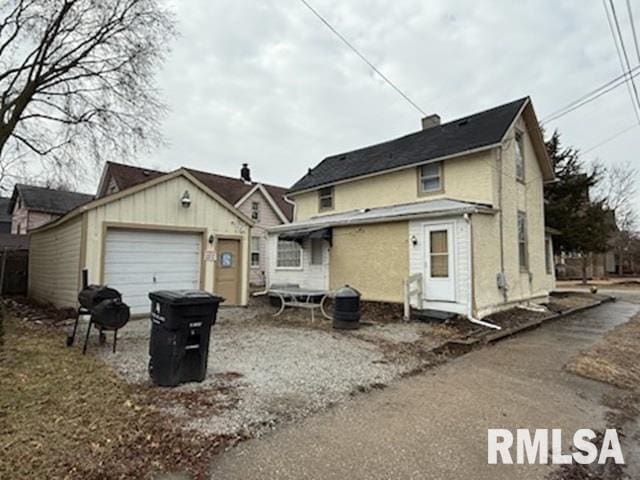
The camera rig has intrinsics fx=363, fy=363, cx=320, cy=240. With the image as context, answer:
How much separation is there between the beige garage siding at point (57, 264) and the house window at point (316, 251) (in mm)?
7324

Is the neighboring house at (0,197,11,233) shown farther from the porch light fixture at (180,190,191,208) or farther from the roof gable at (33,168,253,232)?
the porch light fixture at (180,190,191,208)

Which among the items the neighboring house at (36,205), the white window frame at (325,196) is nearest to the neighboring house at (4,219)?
the neighboring house at (36,205)

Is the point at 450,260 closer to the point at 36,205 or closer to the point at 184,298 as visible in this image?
the point at 184,298

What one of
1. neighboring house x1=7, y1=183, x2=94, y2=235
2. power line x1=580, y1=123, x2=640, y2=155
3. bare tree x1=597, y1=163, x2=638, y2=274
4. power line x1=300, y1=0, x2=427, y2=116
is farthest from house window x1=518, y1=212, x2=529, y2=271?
neighboring house x1=7, y1=183, x2=94, y2=235

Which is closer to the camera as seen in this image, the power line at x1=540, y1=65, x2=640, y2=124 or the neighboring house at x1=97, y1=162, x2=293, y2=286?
the power line at x1=540, y1=65, x2=640, y2=124

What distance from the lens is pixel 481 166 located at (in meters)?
11.1

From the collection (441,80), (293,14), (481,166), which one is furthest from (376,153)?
(293,14)

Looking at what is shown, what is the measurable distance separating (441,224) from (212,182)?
17.2 metres

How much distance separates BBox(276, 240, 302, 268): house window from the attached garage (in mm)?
2768

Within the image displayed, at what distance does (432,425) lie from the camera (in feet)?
12.1

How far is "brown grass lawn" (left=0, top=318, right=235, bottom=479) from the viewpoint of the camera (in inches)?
109

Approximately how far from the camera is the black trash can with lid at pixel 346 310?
341 inches

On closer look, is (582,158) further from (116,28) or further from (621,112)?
(116,28)

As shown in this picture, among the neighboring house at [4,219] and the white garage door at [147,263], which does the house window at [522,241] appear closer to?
the white garage door at [147,263]
